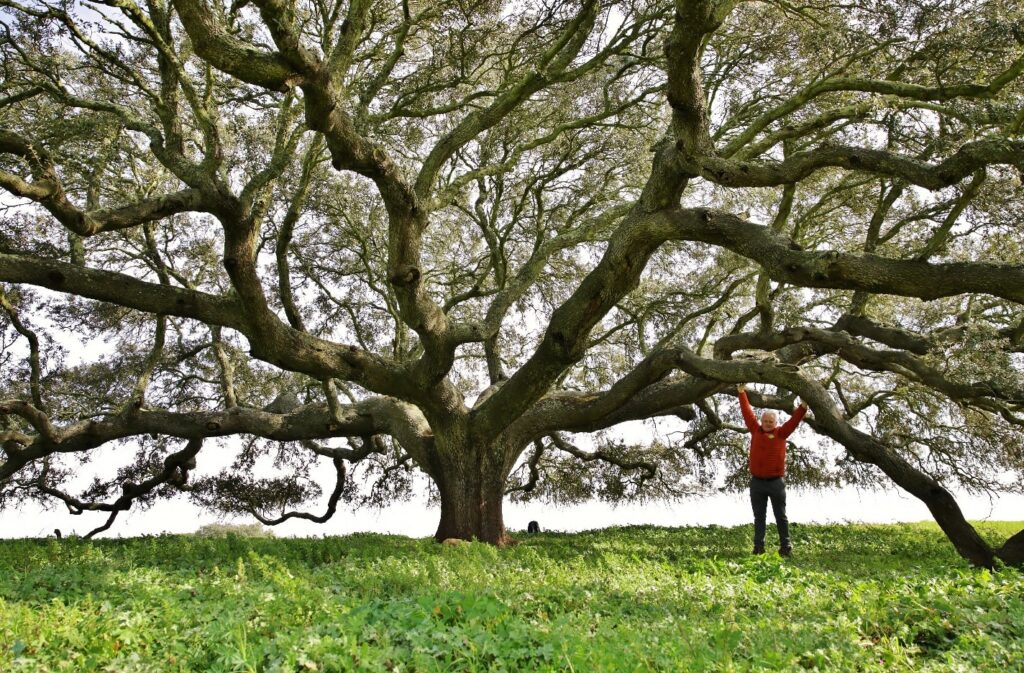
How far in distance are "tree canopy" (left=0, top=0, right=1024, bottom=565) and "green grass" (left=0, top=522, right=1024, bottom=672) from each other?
3174 mm

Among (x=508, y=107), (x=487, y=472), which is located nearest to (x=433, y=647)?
(x=508, y=107)

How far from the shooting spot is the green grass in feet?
10.7

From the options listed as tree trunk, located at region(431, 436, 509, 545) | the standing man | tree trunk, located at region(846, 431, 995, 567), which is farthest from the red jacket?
tree trunk, located at region(431, 436, 509, 545)

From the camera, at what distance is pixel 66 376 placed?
47.6 feet

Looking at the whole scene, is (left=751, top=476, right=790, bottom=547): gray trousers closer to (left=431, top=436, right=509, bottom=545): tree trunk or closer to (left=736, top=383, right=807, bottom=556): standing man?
(left=736, top=383, right=807, bottom=556): standing man

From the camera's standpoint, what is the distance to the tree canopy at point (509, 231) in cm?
766

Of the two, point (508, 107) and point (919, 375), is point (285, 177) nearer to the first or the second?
point (508, 107)

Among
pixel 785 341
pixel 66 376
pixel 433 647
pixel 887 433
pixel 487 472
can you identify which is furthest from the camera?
pixel 66 376

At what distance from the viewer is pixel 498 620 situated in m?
3.81

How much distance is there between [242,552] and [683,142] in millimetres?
6892

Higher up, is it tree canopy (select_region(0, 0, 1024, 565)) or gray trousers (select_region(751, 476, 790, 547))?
tree canopy (select_region(0, 0, 1024, 565))

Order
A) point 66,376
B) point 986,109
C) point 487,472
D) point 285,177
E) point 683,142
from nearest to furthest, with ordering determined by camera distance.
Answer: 1. point 683,142
2. point 986,109
3. point 487,472
4. point 285,177
5. point 66,376

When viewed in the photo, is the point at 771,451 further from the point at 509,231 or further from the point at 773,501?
the point at 509,231

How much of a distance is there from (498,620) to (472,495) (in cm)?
746
